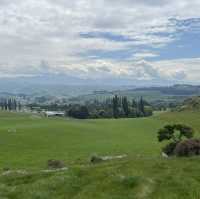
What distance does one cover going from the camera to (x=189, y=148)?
3108cm

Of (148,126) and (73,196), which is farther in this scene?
(148,126)

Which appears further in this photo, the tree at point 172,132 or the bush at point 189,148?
the tree at point 172,132

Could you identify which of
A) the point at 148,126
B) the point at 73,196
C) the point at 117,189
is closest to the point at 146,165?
the point at 117,189

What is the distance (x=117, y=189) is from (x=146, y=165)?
5285mm

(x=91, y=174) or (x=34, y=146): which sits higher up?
(x=91, y=174)

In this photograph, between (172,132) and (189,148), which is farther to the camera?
(172,132)

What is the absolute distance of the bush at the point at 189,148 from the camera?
102 ft

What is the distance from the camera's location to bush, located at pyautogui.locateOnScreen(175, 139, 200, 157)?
31.0 metres

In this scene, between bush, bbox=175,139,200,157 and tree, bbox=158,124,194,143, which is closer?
bush, bbox=175,139,200,157

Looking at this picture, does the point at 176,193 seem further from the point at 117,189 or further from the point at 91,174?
the point at 91,174

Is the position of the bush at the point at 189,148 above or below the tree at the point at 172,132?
above

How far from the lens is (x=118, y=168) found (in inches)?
930

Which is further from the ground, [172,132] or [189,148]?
[189,148]

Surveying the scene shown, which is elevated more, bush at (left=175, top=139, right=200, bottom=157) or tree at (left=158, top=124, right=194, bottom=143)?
bush at (left=175, top=139, right=200, bottom=157)
